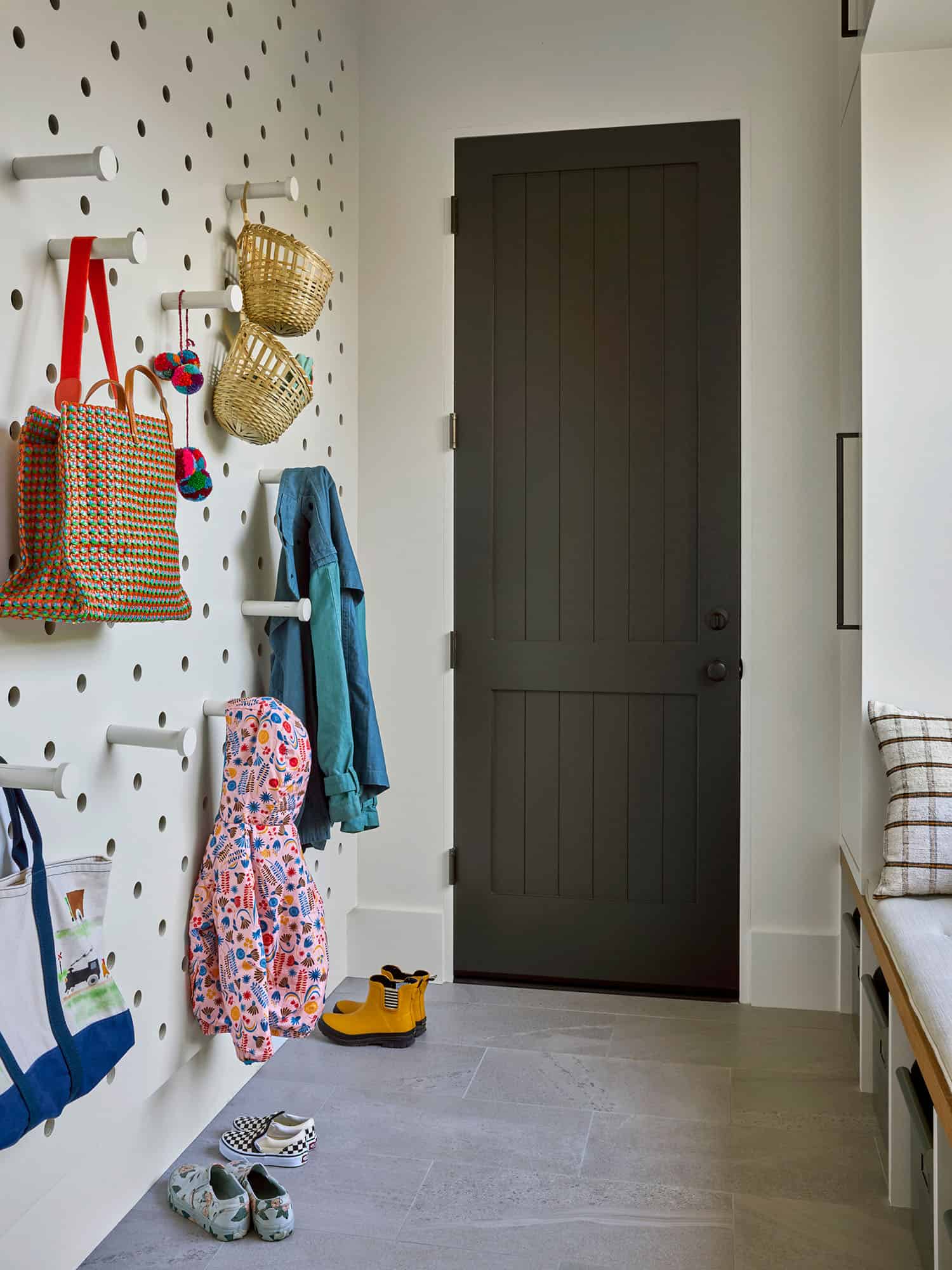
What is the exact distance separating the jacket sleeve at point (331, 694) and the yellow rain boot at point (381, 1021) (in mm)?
557

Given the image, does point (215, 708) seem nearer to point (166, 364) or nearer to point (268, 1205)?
point (166, 364)

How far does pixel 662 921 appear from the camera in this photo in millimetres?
3039

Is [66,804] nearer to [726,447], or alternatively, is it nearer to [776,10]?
[726,447]

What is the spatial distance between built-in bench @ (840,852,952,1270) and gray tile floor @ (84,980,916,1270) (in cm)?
11

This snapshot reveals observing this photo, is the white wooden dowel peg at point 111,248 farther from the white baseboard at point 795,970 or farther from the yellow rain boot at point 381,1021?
the white baseboard at point 795,970

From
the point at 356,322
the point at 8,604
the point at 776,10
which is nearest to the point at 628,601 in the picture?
the point at 356,322

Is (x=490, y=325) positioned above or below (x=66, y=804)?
above

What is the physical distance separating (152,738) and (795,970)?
1.96m

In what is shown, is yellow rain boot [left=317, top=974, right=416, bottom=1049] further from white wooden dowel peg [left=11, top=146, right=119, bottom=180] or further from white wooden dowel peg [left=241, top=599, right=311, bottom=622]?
white wooden dowel peg [left=11, top=146, right=119, bottom=180]

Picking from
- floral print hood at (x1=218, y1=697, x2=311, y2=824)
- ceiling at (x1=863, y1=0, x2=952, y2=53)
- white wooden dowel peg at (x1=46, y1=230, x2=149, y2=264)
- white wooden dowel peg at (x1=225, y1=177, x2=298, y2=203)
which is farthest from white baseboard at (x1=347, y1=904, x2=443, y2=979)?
ceiling at (x1=863, y1=0, x2=952, y2=53)

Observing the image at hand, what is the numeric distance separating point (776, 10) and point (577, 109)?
566 millimetres

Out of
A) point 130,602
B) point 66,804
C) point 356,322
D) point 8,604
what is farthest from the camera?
point 356,322

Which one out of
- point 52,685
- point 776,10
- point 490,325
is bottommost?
point 52,685

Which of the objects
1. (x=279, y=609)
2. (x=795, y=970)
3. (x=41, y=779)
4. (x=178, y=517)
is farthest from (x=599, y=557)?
(x=41, y=779)
